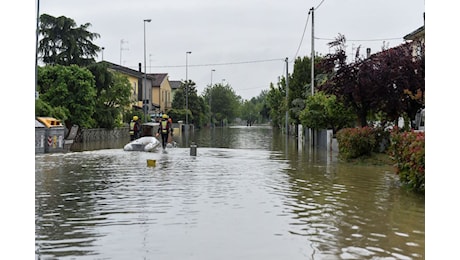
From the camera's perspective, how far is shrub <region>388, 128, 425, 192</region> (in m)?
10.2

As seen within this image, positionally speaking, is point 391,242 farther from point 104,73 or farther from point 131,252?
point 104,73

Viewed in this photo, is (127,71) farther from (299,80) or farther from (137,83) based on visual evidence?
(299,80)

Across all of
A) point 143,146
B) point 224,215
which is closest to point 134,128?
point 143,146

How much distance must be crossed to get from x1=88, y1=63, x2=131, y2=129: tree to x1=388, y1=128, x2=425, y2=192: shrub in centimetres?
3110

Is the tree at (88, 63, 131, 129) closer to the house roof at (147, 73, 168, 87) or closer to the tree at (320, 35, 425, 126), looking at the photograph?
the tree at (320, 35, 425, 126)

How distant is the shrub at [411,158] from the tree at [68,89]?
26.2 m

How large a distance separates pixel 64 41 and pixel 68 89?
733cm

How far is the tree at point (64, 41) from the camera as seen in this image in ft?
134

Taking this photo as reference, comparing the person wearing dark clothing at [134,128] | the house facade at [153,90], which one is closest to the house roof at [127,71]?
the house facade at [153,90]

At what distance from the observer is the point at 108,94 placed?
42.0m

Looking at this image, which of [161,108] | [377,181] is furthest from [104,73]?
[161,108]

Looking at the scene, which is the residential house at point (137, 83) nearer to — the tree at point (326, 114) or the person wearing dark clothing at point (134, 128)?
the person wearing dark clothing at point (134, 128)

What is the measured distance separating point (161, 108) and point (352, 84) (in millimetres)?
62649

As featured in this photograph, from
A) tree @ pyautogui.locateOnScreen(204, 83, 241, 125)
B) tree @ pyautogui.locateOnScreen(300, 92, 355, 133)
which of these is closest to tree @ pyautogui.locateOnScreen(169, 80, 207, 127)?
tree @ pyautogui.locateOnScreen(204, 83, 241, 125)
